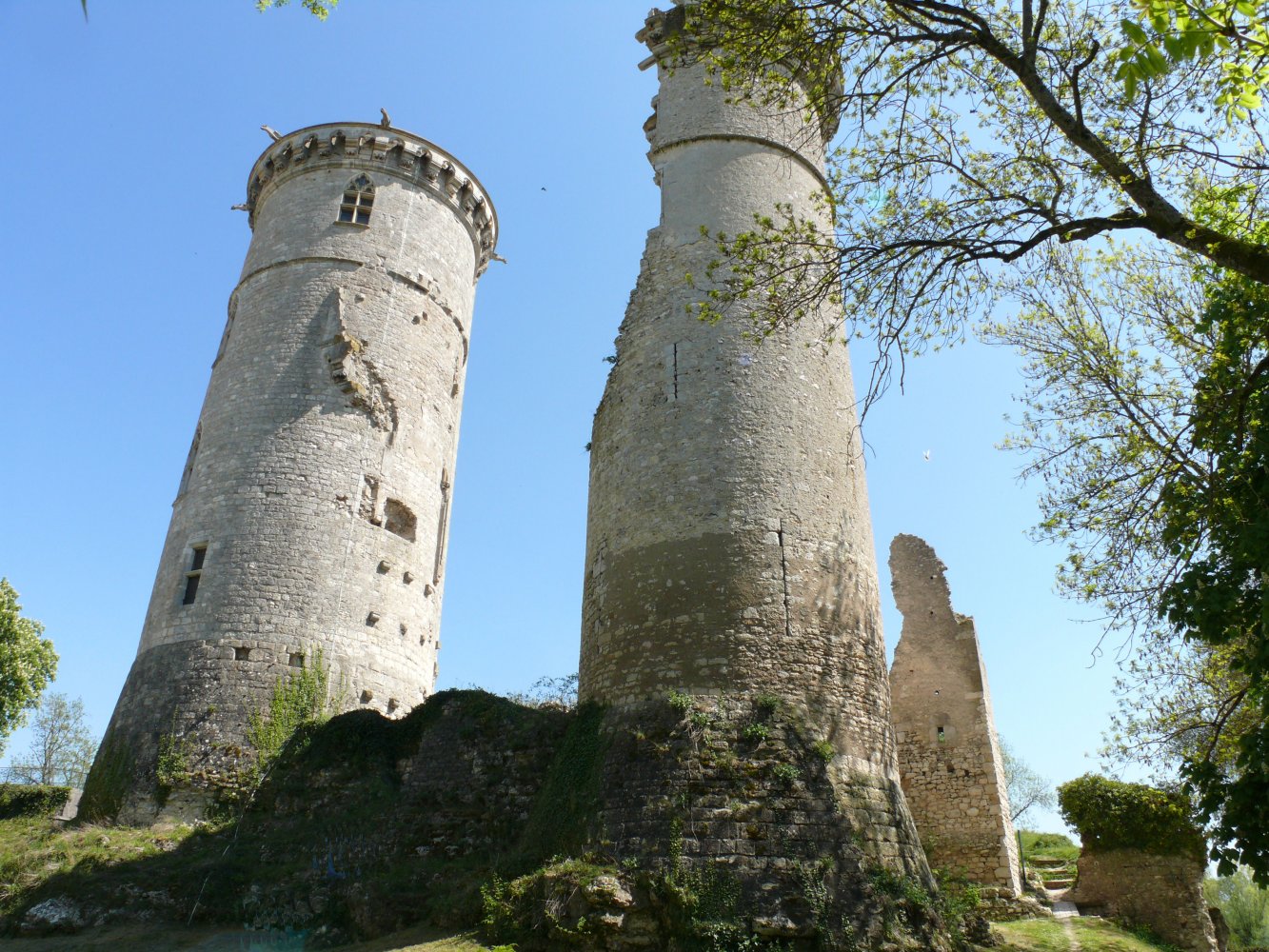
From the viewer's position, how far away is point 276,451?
1705 cm

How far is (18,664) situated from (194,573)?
998 centimetres

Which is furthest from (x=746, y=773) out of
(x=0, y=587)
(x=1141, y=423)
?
(x=0, y=587)

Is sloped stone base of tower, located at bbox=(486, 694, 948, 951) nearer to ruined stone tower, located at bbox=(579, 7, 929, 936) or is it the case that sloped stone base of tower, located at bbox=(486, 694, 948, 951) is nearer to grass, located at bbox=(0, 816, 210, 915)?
ruined stone tower, located at bbox=(579, 7, 929, 936)

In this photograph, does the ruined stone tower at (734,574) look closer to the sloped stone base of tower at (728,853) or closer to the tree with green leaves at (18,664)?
the sloped stone base of tower at (728,853)

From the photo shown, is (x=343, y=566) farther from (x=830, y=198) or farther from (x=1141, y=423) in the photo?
(x=1141, y=423)

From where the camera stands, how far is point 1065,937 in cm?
1213

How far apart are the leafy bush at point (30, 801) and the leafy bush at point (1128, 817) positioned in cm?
1643

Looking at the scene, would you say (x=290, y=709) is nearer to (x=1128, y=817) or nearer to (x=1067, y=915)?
(x=1067, y=915)

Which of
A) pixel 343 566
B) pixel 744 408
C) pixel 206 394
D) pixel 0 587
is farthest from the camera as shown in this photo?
pixel 0 587

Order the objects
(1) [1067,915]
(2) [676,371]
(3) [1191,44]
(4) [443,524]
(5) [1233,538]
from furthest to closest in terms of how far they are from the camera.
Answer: (4) [443,524]
(1) [1067,915]
(2) [676,371]
(5) [1233,538]
(3) [1191,44]

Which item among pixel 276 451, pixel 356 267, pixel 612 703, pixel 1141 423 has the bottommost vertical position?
pixel 612 703

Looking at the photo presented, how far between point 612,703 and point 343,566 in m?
7.68

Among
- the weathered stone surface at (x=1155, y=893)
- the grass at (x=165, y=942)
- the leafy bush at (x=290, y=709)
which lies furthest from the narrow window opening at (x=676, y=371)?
the weathered stone surface at (x=1155, y=893)

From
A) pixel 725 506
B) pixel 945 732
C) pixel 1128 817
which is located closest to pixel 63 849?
pixel 725 506
